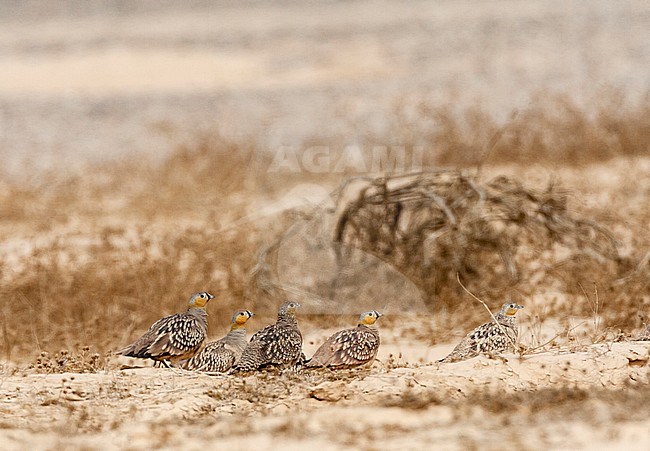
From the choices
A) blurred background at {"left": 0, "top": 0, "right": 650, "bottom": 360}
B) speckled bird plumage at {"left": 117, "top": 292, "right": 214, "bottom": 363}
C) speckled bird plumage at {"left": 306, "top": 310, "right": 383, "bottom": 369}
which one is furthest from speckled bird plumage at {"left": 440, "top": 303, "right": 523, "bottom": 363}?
speckled bird plumage at {"left": 117, "top": 292, "right": 214, "bottom": 363}

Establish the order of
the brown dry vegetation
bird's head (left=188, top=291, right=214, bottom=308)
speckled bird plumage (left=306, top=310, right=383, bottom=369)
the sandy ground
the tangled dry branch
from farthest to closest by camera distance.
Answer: the tangled dry branch → the brown dry vegetation → bird's head (left=188, top=291, right=214, bottom=308) → speckled bird plumage (left=306, top=310, right=383, bottom=369) → the sandy ground

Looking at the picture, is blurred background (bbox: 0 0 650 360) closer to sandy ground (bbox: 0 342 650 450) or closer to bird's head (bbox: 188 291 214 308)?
bird's head (bbox: 188 291 214 308)

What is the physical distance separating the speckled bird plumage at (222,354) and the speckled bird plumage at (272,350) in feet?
0.50

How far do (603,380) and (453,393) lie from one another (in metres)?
0.91

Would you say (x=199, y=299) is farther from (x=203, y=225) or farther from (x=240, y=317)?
(x=203, y=225)

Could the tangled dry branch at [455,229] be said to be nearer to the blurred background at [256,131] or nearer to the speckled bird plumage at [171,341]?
the blurred background at [256,131]

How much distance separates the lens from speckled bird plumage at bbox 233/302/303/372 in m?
5.27

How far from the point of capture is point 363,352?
5.18 metres

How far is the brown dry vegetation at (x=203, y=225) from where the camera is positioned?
24.8ft

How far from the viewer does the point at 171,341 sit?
18.0ft

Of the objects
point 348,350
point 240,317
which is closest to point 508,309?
point 348,350

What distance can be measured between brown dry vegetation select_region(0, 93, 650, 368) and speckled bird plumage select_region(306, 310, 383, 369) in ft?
6.84
